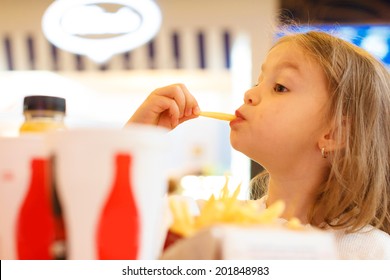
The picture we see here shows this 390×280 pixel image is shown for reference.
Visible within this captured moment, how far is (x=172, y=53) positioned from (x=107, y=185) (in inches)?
99.9

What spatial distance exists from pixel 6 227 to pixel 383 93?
2.93 ft

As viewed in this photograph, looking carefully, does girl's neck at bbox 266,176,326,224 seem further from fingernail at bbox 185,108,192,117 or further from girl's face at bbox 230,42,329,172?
fingernail at bbox 185,108,192,117

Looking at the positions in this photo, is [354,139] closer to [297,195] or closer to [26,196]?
[297,195]

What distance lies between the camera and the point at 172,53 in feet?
9.64

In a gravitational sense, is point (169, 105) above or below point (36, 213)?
below

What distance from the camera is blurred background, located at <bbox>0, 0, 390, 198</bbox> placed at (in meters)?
2.53

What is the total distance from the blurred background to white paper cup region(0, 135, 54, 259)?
1956 millimetres

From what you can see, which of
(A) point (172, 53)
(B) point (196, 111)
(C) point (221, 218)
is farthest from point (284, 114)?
(A) point (172, 53)

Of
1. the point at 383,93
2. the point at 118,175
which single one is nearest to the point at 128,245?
the point at 118,175

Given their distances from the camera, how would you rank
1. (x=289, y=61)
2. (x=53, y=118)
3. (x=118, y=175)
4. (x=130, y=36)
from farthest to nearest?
(x=130, y=36) → (x=289, y=61) → (x=53, y=118) → (x=118, y=175)

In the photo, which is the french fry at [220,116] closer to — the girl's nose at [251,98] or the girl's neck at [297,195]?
the girl's nose at [251,98]

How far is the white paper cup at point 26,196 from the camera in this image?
0.48m
